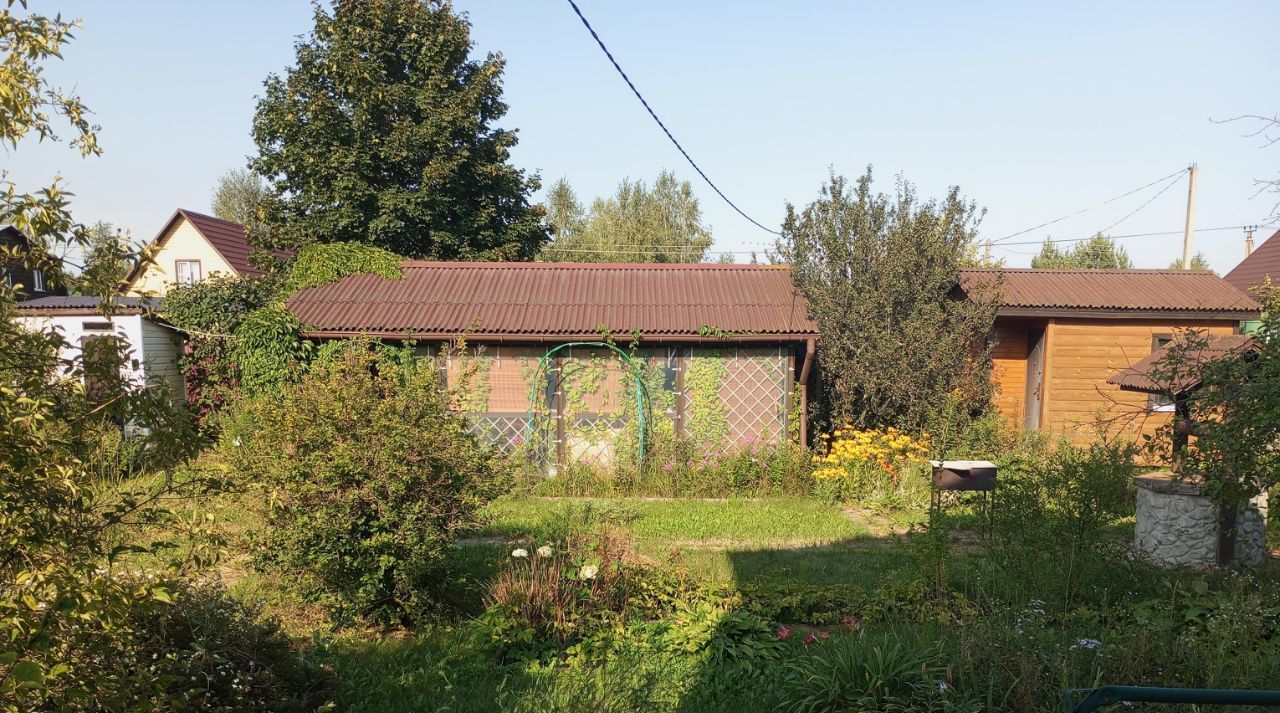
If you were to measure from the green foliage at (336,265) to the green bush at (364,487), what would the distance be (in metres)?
7.39

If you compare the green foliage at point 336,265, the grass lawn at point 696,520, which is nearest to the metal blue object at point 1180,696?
the grass lawn at point 696,520

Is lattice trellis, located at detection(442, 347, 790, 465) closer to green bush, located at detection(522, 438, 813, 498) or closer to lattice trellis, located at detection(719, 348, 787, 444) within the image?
lattice trellis, located at detection(719, 348, 787, 444)

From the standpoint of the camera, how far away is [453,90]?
765 inches

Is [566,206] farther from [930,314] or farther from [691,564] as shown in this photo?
[691,564]

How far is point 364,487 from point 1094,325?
1337 centimetres

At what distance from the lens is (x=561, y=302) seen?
12008 mm

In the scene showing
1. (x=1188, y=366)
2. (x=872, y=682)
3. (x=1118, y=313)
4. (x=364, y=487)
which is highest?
(x=1118, y=313)

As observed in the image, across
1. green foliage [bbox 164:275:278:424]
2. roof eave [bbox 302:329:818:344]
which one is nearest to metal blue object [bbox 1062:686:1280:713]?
roof eave [bbox 302:329:818:344]

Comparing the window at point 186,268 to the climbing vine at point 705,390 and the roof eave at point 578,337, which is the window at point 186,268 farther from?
the climbing vine at point 705,390

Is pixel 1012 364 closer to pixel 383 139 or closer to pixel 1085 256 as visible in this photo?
pixel 383 139

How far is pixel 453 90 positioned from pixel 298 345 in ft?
35.1

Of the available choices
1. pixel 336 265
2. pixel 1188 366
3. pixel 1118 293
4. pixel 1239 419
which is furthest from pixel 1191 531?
pixel 336 265

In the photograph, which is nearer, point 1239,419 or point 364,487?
point 1239,419

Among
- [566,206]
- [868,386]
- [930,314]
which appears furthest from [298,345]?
[566,206]
